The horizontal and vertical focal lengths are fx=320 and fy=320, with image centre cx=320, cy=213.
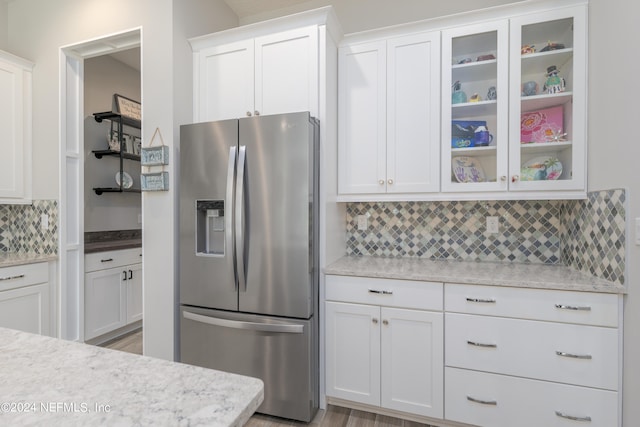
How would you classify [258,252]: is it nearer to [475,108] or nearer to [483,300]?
[483,300]

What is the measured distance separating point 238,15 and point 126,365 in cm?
311

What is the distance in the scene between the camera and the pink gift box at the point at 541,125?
194cm

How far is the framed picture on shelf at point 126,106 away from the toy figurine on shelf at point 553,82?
3854 mm

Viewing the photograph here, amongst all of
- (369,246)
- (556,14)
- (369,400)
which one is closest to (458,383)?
(369,400)

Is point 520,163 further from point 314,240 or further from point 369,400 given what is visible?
point 369,400

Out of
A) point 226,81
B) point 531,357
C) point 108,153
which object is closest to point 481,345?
point 531,357

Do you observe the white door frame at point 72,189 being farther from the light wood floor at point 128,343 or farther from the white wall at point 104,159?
the white wall at point 104,159

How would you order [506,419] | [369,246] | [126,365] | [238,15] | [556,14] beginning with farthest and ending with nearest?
[238,15]
[369,246]
[556,14]
[506,419]
[126,365]

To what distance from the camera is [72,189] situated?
2730mm

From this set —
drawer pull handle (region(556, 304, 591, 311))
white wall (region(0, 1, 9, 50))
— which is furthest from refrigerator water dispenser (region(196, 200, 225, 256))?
white wall (region(0, 1, 9, 50))

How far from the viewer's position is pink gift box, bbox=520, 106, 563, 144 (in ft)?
6.37

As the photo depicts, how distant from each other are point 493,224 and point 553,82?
3.11 feet

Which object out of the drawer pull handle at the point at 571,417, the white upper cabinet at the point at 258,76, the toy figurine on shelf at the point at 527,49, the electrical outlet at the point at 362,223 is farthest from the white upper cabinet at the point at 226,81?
the drawer pull handle at the point at 571,417

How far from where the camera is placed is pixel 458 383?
1.79m
